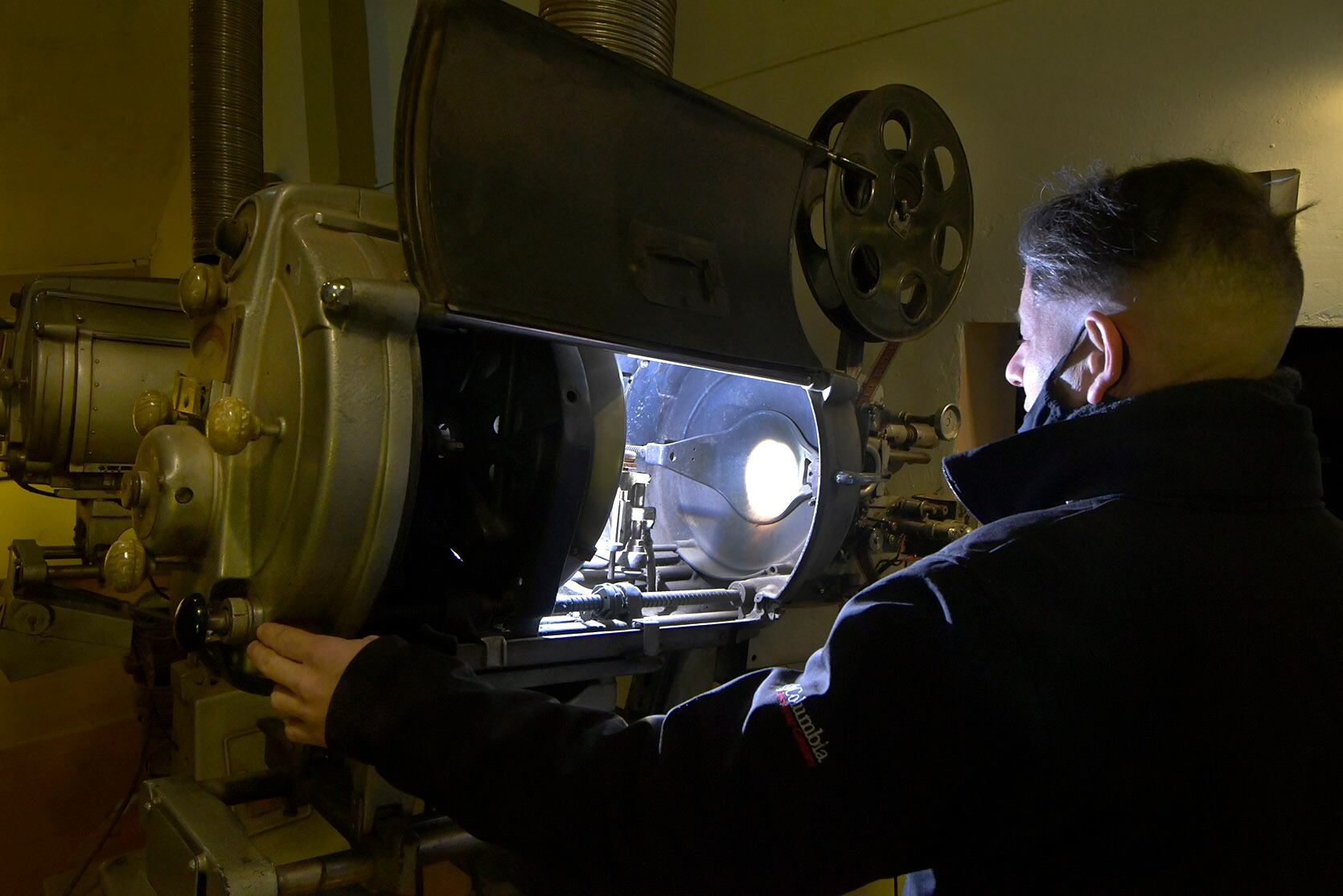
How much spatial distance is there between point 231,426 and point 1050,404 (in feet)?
2.70

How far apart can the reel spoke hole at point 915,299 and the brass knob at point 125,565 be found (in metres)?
1.24

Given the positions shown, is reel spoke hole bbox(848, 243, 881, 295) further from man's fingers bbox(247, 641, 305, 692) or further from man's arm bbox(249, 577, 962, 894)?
man's fingers bbox(247, 641, 305, 692)

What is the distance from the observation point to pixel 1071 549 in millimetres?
685

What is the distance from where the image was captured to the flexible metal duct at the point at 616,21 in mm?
1542

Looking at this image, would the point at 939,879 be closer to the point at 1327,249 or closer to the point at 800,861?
the point at 800,861

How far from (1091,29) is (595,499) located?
4.83 feet

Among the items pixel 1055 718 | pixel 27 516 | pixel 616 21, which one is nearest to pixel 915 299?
pixel 616 21

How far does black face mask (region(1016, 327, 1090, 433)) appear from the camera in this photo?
89 cm

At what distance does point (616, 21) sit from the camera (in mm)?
1552

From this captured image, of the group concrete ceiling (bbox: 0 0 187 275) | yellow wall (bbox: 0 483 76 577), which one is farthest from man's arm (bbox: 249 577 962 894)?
yellow wall (bbox: 0 483 76 577)

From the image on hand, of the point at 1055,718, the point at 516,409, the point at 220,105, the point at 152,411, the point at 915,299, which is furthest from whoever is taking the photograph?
the point at 220,105

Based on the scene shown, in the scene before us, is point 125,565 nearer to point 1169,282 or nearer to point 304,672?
point 304,672

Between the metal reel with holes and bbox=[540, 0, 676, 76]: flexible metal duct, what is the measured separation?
334 millimetres

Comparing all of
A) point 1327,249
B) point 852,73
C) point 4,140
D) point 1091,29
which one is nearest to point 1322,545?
point 1327,249
